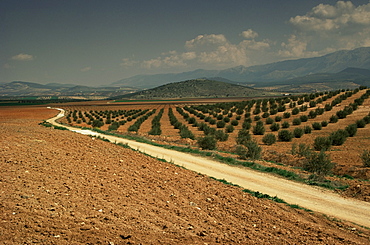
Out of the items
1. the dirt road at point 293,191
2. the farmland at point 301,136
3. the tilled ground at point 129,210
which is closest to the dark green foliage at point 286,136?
the farmland at point 301,136

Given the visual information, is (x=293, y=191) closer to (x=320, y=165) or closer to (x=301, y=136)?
(x=320, y=165)

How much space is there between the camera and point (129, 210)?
6961 mm

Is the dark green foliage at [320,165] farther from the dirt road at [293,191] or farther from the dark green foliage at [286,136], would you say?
the dark green foliage at [286,136]

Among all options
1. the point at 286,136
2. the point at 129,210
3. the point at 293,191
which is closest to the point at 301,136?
the point at 286,136

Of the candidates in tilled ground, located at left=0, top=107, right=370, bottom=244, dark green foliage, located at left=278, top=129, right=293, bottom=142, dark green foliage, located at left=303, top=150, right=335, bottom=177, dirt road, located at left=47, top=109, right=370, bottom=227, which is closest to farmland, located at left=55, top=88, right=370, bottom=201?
dark green foliage, located at left=278, top=129, right=293, bottom=142

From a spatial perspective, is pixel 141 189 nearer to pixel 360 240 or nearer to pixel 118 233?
pixel 118 233

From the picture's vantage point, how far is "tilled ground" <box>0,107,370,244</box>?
563cm

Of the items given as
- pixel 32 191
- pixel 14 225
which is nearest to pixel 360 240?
pixel 14 225

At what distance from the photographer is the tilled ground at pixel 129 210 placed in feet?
18.5

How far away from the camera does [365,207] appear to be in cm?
927

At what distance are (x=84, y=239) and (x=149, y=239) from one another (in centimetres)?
129

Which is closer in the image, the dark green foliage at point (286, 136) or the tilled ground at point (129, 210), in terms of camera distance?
the tilled ground at point (129, 210)

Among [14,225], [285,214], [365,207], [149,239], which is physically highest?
[14,225]

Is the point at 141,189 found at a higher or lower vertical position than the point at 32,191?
lower
